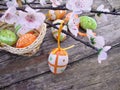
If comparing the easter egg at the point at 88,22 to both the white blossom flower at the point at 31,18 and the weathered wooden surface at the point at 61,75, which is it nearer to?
the weathered wooden surface at the point at 61,75

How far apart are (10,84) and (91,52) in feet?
1.53

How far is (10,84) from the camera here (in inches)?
53.1

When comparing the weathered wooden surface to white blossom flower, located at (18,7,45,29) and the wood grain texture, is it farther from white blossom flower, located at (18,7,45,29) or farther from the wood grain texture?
white blossom flower, located at (18,7,45,29)

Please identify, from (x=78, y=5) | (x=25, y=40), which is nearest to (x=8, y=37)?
(x=25, y=40)

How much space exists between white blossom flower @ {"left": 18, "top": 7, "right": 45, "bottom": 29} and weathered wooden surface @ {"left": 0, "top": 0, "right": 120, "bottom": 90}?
0.67 metres

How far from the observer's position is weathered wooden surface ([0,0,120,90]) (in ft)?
4.45

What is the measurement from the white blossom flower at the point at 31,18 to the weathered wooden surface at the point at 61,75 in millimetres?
669

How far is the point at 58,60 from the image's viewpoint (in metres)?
1.29

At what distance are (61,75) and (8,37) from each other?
0.33 m

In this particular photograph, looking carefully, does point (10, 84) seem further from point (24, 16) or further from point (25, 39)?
point (24, 16)

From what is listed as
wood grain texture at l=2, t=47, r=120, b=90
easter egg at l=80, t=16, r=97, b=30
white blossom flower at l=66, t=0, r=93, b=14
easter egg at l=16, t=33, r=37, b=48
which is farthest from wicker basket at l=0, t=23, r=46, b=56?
white blossom flower at l=66, t=0, r=93, b=14

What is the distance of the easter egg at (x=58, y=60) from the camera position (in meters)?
1.29

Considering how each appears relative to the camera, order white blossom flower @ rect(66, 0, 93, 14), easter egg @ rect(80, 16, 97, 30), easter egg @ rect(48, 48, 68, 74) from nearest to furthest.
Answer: white blossom flower @ rect(66, 0, 93, 14)
easter egg @ rect(48, 48, 68, 74)
easter egg @ rect(80, 16, 97, 30)

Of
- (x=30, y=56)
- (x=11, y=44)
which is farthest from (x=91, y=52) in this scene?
(x=11, y=44)
